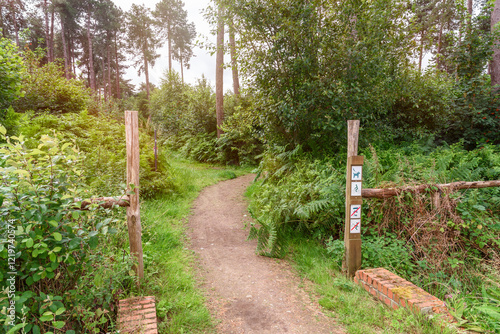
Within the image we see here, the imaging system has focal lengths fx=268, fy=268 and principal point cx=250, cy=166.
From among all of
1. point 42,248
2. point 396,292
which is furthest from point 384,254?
point 42,248

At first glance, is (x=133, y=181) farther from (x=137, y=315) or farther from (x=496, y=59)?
(x=496, y=59)

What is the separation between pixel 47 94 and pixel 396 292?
12262mm

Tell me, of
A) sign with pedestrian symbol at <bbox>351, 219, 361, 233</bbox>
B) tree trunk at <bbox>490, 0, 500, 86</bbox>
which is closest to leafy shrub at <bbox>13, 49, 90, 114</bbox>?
sign with pedestrian symbol at <bbox>351, 219, 361, 233</bbox>

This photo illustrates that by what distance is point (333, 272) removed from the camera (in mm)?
4250

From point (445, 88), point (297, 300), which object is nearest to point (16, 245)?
point (297, 300)

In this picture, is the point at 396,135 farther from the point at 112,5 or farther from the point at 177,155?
the point at 112,5

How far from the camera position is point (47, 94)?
9992mm

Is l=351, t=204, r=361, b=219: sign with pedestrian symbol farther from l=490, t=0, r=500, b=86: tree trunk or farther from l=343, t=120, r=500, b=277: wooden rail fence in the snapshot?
l=490, t=0, r=500, b=86: tree trunk

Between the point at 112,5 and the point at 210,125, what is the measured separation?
61.4 feet

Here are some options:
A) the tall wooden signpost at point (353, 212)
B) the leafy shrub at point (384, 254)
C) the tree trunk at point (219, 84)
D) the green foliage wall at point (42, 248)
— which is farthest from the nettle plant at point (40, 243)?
the tree trunk at point (219, 84)

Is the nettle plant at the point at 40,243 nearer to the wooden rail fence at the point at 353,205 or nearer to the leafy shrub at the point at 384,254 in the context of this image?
the wooden rail fence at the point at 353,205

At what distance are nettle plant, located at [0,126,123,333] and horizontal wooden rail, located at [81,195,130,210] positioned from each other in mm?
304

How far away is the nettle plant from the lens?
6.66ft

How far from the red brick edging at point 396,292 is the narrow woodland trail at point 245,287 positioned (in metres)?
0.77
